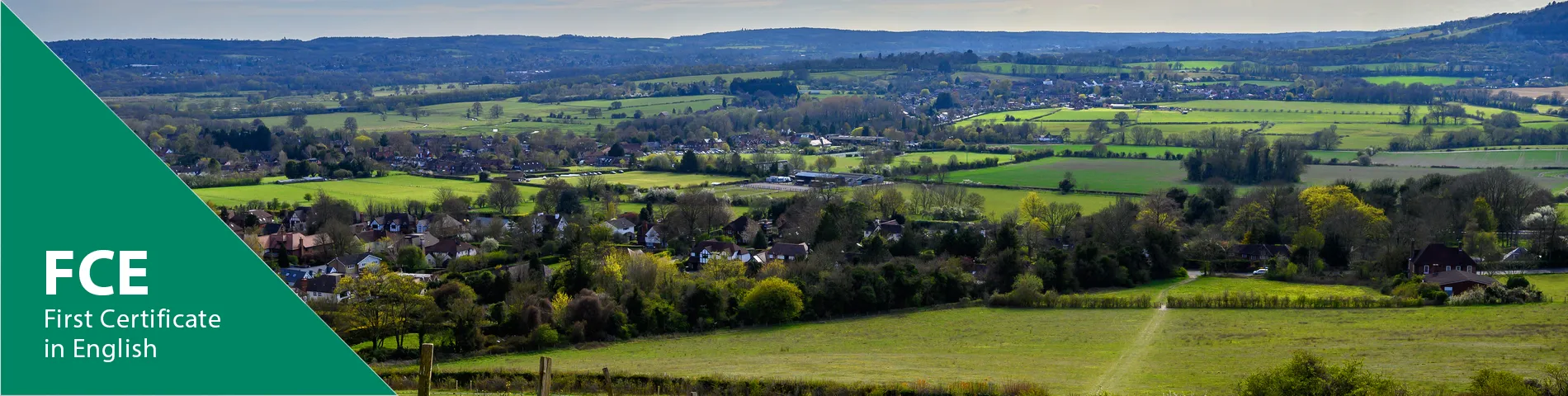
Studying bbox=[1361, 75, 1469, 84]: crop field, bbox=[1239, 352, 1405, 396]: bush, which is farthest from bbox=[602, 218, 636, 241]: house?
bbox=[1361, 75, 1469, 84]: crop field

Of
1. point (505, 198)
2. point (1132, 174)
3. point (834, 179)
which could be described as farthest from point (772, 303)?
point (1132, 174)

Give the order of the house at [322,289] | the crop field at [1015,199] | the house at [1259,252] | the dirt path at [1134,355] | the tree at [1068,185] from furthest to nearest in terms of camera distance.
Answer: the tree at [1068,185] → the crop field at [1015,199] → the house at [1259,252] → the house at [322,289] → the dirt path at [1134,355]

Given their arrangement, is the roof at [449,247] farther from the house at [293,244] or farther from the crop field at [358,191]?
the crop field at [358,191]

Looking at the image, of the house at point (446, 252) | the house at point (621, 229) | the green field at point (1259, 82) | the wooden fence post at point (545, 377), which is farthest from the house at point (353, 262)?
the green field at point (1259, 82)

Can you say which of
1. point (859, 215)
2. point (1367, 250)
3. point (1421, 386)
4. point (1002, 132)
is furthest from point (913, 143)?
point (1421, 386)

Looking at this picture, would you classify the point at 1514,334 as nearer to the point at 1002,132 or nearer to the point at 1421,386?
the point at 1421,386

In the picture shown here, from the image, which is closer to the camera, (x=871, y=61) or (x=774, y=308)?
(x=774, y=308)

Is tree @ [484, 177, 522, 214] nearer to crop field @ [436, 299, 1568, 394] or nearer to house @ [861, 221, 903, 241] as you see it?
house @ [861, 221, 903, 241]
